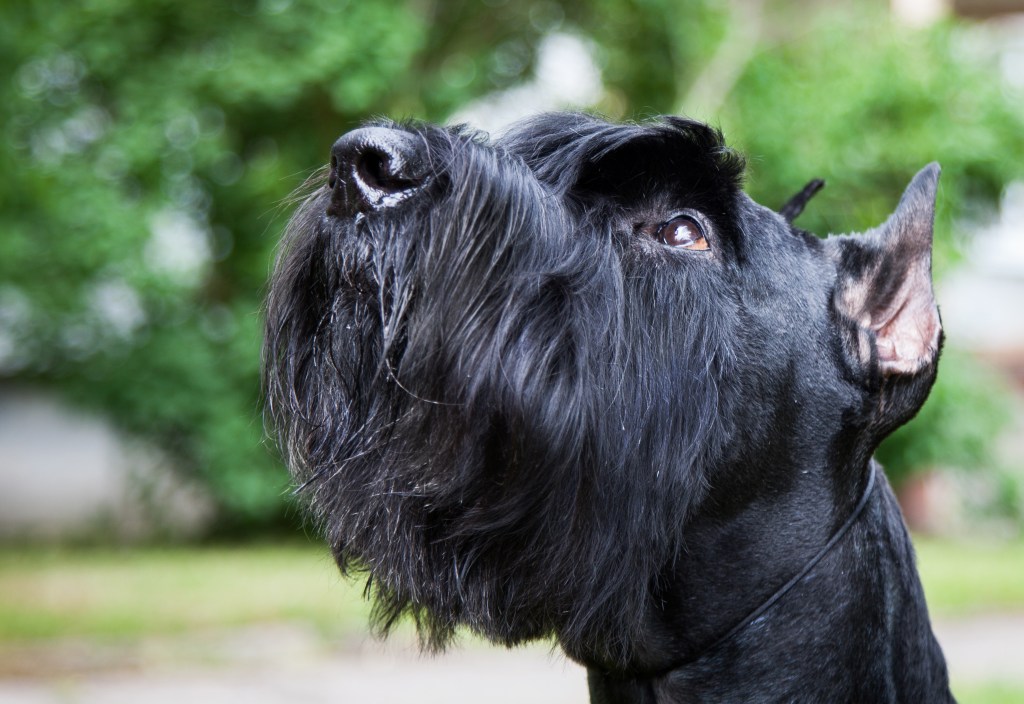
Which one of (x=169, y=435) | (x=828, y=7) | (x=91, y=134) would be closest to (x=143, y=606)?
(x=169, y=435)

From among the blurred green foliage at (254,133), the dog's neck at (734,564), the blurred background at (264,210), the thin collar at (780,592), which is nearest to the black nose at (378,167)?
the dog's neck at (734,564)

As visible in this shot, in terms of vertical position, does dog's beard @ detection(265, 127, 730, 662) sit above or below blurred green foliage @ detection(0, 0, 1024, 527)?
below

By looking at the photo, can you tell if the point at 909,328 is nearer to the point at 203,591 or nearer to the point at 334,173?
the point at 334,173

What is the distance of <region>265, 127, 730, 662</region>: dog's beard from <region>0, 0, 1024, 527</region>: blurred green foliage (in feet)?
20.4

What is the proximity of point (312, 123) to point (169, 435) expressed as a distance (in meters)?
3.22

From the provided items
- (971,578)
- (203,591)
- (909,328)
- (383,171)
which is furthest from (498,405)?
(971,578)

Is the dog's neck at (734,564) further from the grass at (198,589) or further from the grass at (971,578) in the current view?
the grass at (971,578)

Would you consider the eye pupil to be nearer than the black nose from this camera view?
No

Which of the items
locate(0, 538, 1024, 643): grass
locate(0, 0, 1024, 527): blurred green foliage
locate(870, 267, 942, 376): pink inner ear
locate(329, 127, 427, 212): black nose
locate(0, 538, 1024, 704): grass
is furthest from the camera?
locate(0, 0, 1024, 527): blurred green foliage

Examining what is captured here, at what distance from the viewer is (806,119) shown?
1055 centimetres

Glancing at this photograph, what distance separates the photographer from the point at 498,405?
5.65 feet

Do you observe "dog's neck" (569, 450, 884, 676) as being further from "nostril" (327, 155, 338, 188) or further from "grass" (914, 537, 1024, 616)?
"grass" (914, 537, 1024, 616)

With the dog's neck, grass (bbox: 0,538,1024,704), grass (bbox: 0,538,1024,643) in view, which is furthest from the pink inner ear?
grass (bbox: 0,538,1024,643)

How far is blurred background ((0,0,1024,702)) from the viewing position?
24.5ft
